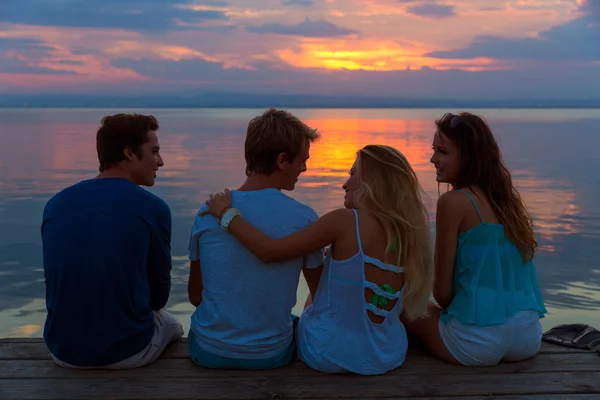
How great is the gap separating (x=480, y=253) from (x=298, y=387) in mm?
1198

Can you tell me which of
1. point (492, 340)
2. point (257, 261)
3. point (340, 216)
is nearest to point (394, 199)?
point (340, 216)

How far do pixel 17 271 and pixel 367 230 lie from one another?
7.27 m

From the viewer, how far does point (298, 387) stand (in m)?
3.14

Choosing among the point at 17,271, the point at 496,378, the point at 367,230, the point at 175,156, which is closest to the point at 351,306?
the point at 367,230

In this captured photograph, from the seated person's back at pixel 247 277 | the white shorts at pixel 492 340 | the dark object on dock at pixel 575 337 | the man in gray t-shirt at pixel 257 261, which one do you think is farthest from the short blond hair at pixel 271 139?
the dark object on dock at pixel 575 337

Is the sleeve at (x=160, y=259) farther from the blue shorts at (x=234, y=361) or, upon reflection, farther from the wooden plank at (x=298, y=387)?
the wooden plank at (x=298, y=387)

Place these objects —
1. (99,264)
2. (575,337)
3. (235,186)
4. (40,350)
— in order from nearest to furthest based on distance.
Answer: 1. (99,264)
2. (40,350)
3. (575,337)
4. (235,186)

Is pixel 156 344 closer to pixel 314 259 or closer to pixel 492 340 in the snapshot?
pixel 314 259

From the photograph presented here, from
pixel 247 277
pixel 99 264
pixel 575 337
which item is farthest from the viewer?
pixel 575 337

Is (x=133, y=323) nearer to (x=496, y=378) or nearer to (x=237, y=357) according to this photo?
(x=237, y=357)

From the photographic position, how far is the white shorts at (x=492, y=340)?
Result: 3.40 m

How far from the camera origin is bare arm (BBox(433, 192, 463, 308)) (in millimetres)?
3369

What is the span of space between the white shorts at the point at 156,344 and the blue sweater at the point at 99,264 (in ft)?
0.17

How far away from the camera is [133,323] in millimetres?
3250
